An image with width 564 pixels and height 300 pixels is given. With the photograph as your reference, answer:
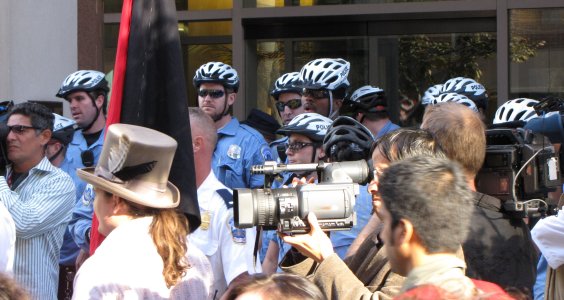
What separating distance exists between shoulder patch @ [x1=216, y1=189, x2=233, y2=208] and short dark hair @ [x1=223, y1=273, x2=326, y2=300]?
2.14m

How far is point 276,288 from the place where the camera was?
310 cm

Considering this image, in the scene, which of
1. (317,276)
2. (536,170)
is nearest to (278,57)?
(536,170)

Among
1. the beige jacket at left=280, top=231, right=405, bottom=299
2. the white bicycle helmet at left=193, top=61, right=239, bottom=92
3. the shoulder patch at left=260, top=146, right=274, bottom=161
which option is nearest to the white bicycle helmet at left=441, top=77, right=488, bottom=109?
the shoulder patch at left=260, top=146, right=274, bottom=161

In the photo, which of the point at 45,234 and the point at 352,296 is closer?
the point at 352,296

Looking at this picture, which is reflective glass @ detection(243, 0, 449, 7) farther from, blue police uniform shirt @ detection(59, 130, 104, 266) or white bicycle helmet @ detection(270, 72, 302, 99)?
blue police uniform shirt @ detection(59, 130, 104, 266)

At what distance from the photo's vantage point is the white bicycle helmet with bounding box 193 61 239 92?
814 centimetres

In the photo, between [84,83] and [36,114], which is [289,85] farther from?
[36,114]

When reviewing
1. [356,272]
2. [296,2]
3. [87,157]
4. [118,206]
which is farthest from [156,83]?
[296,2]

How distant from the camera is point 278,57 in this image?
11.3m

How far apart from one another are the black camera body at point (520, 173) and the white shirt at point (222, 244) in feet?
3.94

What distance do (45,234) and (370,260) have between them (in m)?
2.98

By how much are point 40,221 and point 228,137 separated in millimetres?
1905

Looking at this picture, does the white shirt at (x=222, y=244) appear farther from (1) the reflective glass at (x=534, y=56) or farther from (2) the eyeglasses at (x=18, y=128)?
(1) the reflective glass at (x=534, y=56)

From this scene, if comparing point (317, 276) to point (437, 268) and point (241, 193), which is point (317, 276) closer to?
point (241, 193)
